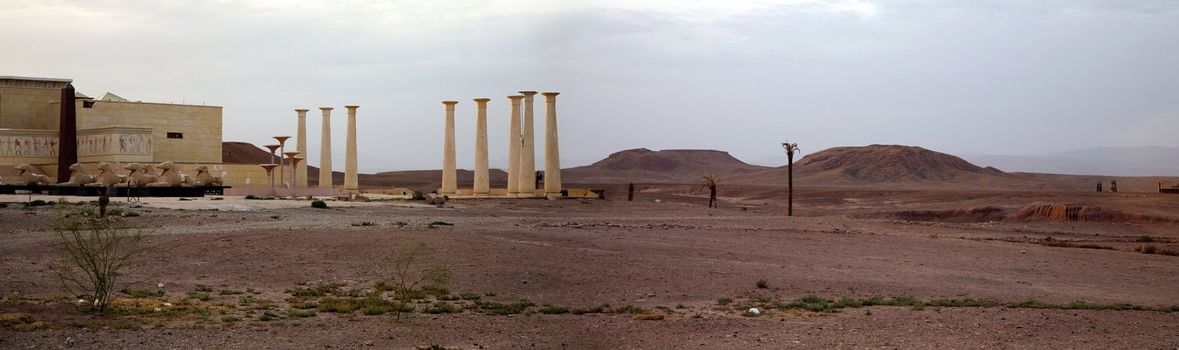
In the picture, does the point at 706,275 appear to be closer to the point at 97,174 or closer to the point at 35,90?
the point at 97,174

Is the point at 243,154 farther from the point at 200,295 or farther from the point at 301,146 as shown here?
the point at 200,295

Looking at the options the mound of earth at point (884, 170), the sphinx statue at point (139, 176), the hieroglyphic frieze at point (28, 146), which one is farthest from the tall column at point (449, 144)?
the mound of earth at point (884, 170)

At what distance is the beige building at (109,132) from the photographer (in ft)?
149

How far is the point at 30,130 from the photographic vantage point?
152 feet

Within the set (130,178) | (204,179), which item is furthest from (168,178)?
(204,179)

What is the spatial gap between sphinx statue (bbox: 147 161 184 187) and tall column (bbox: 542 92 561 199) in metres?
13.8

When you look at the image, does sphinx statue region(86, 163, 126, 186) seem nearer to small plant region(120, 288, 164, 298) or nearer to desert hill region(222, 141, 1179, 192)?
small plant region(120, 288, 164, 298)

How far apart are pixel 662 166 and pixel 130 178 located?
117 meters

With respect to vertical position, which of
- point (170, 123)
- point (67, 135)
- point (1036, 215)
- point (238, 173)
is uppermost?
point (170, 123)

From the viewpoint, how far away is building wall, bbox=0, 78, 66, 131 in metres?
49.8

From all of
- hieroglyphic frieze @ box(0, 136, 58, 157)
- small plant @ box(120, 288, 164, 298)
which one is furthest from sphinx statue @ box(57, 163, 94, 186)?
small plant @ box(120, 288, 164, 298)

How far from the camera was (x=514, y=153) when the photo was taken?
45.7 meters

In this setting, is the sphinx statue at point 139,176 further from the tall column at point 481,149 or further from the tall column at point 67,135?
the tall column at point 481,149

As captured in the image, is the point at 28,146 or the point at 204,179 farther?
the point at 28,146
